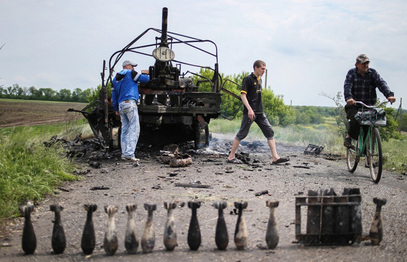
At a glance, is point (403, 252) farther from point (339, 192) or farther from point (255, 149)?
point (255, 149)

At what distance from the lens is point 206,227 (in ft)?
14.7

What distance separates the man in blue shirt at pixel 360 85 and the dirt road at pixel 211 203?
1.31m

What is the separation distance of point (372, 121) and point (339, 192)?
183 cm

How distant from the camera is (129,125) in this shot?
969 cm

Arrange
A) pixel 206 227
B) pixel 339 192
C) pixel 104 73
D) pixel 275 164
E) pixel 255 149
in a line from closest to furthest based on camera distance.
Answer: pixel 206 227 < pixel 339 192 < pixel 275 164 < pixel 104 73 < pixel 255 149

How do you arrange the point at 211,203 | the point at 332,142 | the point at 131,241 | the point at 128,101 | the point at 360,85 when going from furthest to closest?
the point at 332,142, the point at 128,101, the point at 360,85, the point at 211,203, the point at 131,241

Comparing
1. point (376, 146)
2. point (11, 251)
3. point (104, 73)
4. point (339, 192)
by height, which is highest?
point (104, 73)

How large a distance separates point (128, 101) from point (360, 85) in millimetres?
4928

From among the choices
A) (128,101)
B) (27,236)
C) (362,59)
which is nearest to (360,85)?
(362,59)

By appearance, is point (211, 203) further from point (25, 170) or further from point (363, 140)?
point (363, 140)

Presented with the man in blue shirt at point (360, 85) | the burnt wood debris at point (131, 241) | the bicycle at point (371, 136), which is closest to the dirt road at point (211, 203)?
the burnt wood debris at point (131, 241)

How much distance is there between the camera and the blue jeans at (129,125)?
9.48 metres

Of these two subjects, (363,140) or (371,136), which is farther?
(363,140)

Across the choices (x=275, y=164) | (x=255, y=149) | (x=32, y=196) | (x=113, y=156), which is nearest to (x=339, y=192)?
(x=275, y=164)
